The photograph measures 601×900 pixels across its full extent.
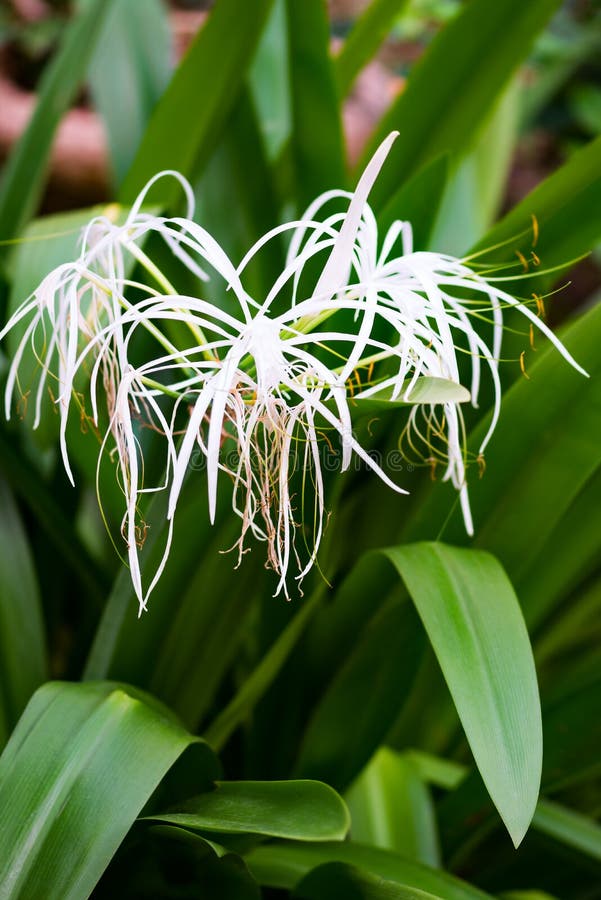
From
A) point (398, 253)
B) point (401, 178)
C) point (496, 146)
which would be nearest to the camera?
point (398, 253)

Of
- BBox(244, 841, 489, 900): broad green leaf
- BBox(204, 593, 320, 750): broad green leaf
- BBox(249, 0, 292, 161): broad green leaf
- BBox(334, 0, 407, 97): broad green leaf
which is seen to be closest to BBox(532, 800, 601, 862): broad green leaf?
BBox(244, 841, 489, 900): broad green leaf

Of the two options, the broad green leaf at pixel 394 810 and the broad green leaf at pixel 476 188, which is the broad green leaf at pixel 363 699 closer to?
the broad green leaf at pixel 394 810

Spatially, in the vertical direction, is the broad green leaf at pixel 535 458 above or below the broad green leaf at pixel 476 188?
below

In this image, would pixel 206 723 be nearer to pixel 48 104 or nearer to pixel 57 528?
pixel 57 528

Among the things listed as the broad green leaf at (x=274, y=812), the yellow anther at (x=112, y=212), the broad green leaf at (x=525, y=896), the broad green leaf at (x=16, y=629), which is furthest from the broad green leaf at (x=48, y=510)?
the broad green leaf at (x=525, y=896)

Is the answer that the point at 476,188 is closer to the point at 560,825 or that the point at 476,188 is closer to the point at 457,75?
the point at 457,75

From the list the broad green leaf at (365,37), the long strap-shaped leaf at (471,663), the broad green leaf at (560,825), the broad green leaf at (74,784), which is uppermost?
the broad green leaf at (365,37)

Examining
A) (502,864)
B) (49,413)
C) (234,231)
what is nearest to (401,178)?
(234,231)
